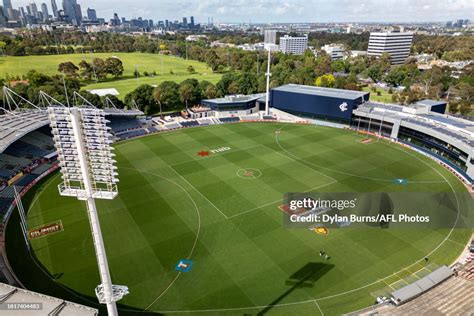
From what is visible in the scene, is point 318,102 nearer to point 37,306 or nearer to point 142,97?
point 142,97

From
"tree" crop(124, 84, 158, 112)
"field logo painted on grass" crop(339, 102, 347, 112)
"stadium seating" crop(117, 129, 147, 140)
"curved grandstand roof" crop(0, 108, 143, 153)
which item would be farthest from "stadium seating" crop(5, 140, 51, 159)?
"field logo painted on grass" crop(339, 102, 347, 112)

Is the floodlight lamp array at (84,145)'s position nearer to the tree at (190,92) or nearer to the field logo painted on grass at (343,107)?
the field logo painted on grass at (343,107)

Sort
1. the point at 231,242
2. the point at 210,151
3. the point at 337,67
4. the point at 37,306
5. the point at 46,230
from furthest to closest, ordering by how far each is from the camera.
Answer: the point at 337,67 < the point at 210,151 < the point at 46,230 < the point at 231,242 < the point at 37,306

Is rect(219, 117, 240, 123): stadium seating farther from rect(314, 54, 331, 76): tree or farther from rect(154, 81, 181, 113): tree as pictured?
rect(314, 54, 331, 76): tree

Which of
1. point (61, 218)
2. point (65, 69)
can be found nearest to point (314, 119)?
point (61, 218)

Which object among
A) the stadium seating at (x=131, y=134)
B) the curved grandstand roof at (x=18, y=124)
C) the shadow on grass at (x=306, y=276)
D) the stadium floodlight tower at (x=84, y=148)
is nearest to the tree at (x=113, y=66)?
the stadium seating at (x=131, y=134)

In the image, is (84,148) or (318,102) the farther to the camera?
(318,102)

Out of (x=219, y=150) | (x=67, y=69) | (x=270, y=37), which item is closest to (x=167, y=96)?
(x=270, y=37)

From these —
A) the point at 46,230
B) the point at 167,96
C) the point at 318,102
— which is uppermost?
the point at 318,102
